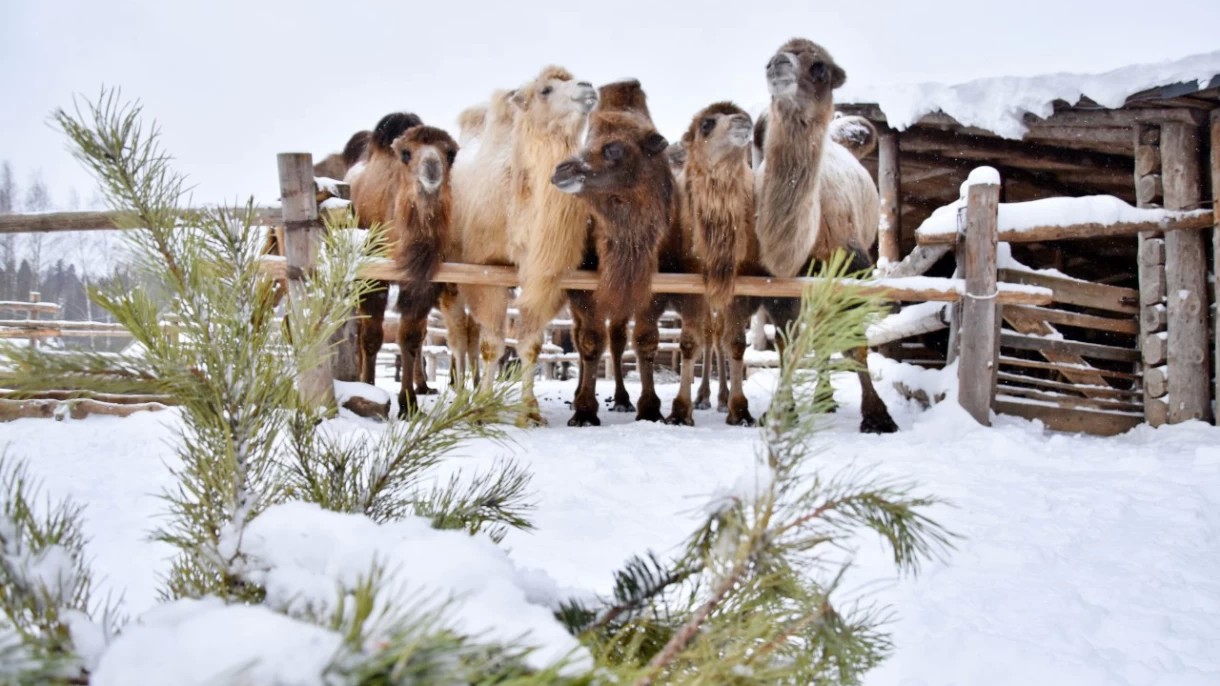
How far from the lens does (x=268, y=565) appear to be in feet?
2.36

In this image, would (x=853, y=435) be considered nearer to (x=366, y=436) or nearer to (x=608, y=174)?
(x=608, y=174)

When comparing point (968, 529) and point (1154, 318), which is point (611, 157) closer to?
point (968, 529)

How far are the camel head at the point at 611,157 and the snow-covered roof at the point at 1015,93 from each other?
10.5 feet

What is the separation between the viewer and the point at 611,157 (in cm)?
475

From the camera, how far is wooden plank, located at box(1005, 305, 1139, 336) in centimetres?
588

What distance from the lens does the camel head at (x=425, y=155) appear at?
5.04 metres

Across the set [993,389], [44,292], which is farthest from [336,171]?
[44,292]

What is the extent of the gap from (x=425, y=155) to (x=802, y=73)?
2530mm

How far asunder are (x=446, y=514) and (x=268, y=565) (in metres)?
0.34

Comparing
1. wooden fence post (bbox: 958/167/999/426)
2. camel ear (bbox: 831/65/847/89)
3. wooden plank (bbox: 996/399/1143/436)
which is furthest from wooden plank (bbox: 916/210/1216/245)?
camel ear (bbox: 831/65/847/89)

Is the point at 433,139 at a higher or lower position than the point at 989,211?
higher

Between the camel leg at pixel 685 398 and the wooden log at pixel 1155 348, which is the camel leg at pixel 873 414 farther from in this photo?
the wooden log at pixel 1155 348

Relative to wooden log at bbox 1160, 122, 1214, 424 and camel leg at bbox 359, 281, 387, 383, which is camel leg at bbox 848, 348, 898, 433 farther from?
→ camel leg at bbox 359, 281, 387, 383

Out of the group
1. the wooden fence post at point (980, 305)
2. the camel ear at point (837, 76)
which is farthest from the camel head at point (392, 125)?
the wooden fence post at point (980, 305)
